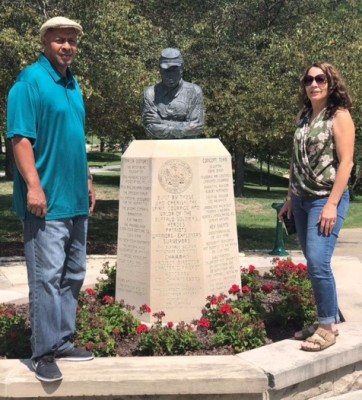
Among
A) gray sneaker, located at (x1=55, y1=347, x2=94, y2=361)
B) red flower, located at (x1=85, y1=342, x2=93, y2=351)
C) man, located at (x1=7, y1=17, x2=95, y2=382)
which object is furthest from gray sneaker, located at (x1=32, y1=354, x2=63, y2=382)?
red flower, located at (x1=85, y1=342, x2=93, y2=351)

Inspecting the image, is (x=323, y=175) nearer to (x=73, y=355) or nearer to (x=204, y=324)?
(x=204, y=324)

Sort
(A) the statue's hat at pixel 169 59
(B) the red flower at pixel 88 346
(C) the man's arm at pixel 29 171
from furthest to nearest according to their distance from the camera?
(A) the statue's hat at pixel 169 59 < (B) the red flower at pixel 88 346 < (C) the man's arm at pixel 29 171

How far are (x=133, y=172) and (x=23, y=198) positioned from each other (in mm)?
2227

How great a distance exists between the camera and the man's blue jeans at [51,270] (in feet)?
12.0

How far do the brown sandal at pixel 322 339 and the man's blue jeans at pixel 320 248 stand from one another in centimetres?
7

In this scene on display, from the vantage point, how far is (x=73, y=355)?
4090 millimetres

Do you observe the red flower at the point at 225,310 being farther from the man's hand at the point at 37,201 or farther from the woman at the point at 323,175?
the man's hand at the point at 37,201

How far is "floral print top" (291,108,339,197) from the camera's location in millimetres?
4242

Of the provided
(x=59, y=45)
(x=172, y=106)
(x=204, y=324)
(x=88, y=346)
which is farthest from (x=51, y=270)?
(x=172, y=106)

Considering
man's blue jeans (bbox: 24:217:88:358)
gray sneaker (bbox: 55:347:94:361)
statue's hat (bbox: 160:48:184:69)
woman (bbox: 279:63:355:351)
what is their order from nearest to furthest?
man's blue jeans (bbox: 24:217:88:358) → gray sneaker (bbox: 55:347:94:361) → woman (bbox: 279:63:355:351) → statue's hat (bbox: 160:48:184:69)

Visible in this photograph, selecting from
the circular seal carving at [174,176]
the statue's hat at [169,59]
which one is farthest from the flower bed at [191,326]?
the statue's hat at [169,59]

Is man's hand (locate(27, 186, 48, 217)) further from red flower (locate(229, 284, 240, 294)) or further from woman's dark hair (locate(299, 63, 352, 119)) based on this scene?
red flower (locate(229, 284, 240, 294))

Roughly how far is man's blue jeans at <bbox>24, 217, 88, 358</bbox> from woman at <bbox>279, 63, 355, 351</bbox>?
1513mm

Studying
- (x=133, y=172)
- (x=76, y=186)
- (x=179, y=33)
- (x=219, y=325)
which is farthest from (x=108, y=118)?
(x=76, y=186)
